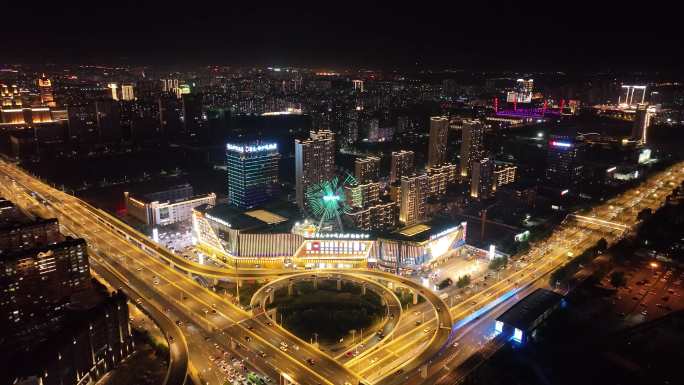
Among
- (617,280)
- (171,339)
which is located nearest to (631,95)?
(617,280)

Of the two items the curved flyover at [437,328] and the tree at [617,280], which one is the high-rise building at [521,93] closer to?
the tree at [617,280]

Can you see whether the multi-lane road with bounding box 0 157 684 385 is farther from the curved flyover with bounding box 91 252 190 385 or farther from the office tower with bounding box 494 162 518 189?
the office tower with bounding box 494 162 518 189

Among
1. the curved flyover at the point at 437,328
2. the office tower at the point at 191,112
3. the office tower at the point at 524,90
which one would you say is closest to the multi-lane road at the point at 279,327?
the curved flyover at the point at 437,328

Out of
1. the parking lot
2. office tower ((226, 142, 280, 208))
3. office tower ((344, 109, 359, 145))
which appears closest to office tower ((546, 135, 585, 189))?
the parking lot

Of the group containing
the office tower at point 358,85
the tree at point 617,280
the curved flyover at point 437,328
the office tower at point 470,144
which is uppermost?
the office tower at point 358,85

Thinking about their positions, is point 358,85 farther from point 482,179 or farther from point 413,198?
point 413,198

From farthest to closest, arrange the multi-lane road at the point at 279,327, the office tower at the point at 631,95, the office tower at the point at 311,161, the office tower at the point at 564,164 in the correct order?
the office tower at the point at 631,95, the office tower at the point at 564,164, the office tower at the point at 311,161, the multi-lane road at the point at 279,327

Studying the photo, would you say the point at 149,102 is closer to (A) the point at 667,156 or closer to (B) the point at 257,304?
(B) the point at 257,304
